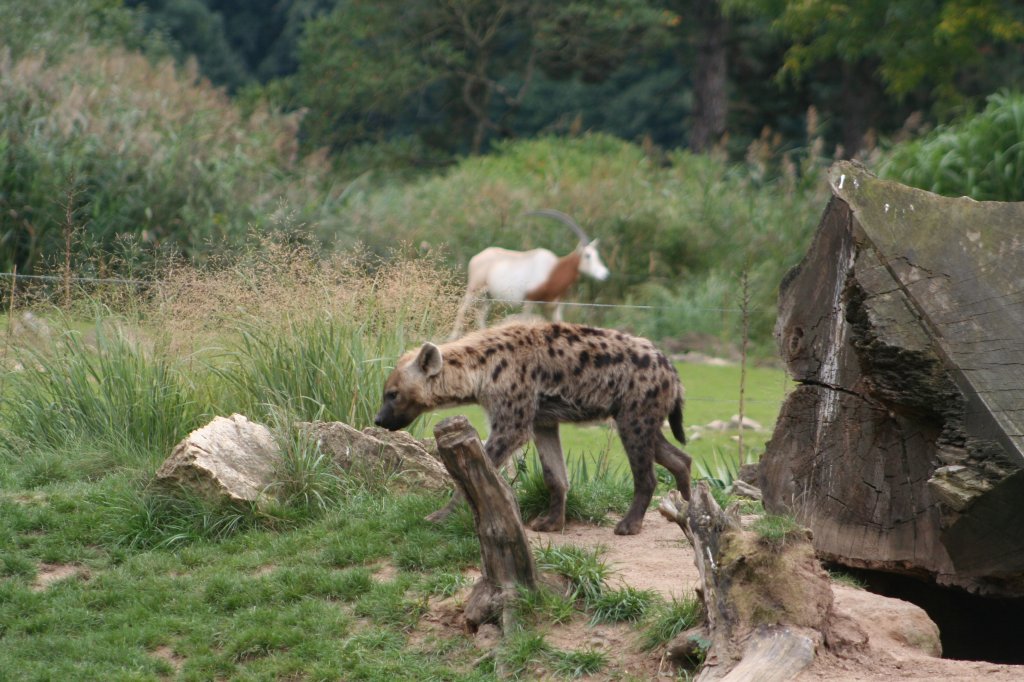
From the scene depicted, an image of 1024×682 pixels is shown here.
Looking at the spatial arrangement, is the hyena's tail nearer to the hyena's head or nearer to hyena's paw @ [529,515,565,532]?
hyena's paw @ [529,515,565,532]

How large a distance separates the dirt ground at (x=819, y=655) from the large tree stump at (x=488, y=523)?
0.90 ft

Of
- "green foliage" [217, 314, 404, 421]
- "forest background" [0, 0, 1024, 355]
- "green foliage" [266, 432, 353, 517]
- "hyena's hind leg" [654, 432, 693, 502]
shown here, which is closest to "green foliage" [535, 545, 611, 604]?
"hyena's hind leg" [654, 432, 693, 502]

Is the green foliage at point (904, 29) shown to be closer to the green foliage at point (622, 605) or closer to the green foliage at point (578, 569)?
the green foliage at point (578, 569)

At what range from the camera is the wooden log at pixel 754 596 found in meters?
4.53

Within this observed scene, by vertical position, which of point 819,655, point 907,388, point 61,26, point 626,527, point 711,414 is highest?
point 61,26

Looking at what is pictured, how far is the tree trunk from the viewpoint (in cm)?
3041

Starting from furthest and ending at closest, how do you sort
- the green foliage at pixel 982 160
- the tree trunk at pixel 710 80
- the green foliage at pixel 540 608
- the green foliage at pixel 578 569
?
the tree trunk at pixel 710 80
the green foliage at pixel 982 160
the green foliage at pixel 578 569
the green foliage at pixel 540 608

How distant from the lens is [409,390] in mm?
6656

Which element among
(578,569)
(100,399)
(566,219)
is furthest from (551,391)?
(566,219)

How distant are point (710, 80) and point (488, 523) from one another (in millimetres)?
26658

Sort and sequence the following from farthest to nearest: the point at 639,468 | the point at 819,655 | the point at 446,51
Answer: the point at 446,51 < the point at 639,468 < the point at 819,655

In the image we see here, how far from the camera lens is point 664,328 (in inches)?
611

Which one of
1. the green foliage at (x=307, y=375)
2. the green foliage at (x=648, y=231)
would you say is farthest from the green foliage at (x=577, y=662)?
the green foliage at (x=648, y=231)

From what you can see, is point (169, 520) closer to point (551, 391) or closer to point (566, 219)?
point (551, 391)
